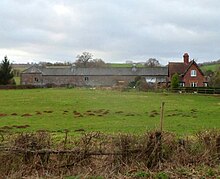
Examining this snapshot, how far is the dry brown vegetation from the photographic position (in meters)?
7.62

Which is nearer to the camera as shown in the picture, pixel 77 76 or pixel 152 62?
pixel 77 76

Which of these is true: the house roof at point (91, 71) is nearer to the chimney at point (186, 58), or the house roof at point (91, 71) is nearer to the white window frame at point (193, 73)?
the chimney at point (186, 58)

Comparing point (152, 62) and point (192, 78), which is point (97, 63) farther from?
point (192, 78)

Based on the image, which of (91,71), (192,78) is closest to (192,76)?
(192,78)

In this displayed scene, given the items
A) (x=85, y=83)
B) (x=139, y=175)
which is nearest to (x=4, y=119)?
(x=139, y=175)

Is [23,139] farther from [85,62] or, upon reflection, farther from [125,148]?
[85,62]

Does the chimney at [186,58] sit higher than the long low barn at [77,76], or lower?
higher

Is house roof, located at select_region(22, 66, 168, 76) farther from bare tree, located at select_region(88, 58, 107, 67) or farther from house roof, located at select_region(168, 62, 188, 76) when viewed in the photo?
bare tree, located at select_region(88, 58, 107, 67)

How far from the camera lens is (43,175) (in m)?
7.52

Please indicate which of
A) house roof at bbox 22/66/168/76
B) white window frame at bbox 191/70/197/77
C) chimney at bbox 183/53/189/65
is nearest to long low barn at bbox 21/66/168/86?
house roof at bbox 22/66/168/76

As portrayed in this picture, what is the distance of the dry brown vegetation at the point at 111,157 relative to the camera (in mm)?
7625

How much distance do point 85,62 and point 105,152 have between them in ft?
379

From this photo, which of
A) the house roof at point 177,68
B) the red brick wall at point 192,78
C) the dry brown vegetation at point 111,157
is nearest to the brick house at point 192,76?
the red brick wall at point 192,78

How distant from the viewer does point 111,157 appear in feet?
26.7
